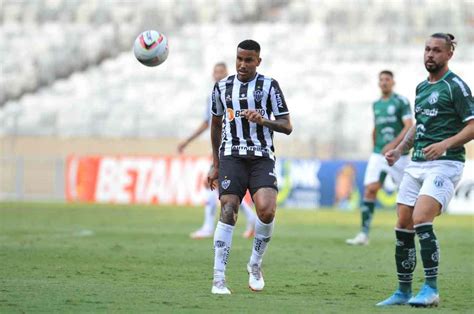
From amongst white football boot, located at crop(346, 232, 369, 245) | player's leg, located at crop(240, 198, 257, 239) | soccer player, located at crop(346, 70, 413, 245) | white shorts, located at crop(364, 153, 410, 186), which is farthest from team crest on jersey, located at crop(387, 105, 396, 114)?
player's leg, located at crop(240, 198, 257, 239)

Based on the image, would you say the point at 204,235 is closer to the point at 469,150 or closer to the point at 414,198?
the point at 414,198

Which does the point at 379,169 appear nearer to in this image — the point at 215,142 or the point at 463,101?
the point at 215,142

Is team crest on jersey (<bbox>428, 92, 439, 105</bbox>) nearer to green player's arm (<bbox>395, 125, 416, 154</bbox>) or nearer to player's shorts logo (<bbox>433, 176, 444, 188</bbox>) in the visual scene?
green player's arm (<bbox>395, 125, 416, 154</bbox>)

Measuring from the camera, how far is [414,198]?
8.85 m

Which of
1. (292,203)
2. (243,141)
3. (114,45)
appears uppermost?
(114,45)

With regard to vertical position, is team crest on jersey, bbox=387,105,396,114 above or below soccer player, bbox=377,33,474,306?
above

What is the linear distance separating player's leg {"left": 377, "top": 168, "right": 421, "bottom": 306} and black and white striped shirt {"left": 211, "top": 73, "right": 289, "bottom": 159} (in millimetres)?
1370

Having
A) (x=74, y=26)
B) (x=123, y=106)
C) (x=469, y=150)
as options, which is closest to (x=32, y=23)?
(x=74, y=26)

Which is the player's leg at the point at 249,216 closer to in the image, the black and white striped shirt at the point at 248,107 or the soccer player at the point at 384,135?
the soccer player at the point at 384,135

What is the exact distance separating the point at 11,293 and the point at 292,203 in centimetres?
2017

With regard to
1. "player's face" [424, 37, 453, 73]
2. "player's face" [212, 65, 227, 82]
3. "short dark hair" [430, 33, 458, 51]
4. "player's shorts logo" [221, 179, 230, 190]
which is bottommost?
"player's shorts logo" [221, 179, 230, 190]

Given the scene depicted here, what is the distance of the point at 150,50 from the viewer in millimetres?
10273

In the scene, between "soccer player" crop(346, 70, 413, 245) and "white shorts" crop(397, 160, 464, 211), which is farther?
"soccer player" crop(346, 70, 413, 245)

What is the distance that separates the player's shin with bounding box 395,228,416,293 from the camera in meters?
8.90
